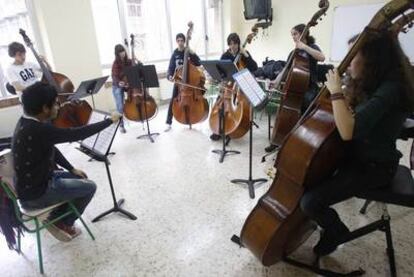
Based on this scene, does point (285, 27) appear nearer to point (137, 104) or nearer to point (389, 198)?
point (137, 104)

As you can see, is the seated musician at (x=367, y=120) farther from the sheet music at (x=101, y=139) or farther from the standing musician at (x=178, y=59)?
the standing musician at (x=178, y=59)

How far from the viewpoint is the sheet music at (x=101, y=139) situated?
78.6 inches

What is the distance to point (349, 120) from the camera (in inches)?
49.0

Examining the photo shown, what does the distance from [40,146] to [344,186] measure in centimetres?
171

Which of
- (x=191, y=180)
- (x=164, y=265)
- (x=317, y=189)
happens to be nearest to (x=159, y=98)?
(x=191, y=180)

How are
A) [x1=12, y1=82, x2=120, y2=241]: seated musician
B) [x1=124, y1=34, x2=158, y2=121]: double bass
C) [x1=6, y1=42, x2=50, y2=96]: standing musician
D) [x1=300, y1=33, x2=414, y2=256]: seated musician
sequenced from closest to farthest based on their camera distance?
[x1=300, y1=33, x2=414, y2=256]: seated musician, [x1=12, y1=82, x2=120, y2=241]: seated musician, [x1=6, y1=42, x2=50, y2=96]: standing musician, [x1=124, y1=34, x2=158, y2=121]: double bass

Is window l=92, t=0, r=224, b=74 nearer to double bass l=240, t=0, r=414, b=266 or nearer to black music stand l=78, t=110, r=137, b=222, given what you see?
black music stand l=78, t=110, r=137, b=222

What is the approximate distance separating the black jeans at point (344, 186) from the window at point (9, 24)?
4.55 m

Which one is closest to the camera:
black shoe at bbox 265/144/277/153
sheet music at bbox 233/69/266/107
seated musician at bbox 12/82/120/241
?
seated musician at bbox 12/82/120/241

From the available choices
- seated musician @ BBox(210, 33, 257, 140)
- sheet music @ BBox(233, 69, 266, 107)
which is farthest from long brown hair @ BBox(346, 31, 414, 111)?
seated musician @ BBox(210, 33, 257, 140)

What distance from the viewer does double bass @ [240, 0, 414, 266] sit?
129 cm

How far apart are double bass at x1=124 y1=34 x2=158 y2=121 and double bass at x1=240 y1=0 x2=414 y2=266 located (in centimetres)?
281

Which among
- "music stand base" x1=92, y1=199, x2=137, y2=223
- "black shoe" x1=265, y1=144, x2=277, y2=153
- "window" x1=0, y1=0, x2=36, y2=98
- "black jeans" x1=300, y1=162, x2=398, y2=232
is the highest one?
"window" x1=0, y1=0, x2=36, y2=98

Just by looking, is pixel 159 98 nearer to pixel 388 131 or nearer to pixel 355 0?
pixel 355 0
